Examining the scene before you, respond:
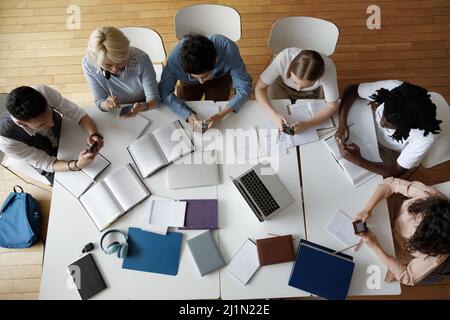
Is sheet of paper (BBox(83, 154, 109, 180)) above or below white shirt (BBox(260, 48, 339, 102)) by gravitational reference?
below

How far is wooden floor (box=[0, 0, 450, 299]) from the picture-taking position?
3.33m

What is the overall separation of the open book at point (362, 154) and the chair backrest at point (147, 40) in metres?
1.31

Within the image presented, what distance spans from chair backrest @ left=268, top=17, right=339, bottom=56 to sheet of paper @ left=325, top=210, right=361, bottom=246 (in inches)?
50.2

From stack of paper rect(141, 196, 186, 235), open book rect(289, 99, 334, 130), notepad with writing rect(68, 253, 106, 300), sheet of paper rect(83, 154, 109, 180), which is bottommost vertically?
notepad with writing rect(68, 253, 106, 300)

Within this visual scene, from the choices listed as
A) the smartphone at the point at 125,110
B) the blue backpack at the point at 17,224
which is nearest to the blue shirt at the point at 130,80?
the smartphone at the point at 125,110

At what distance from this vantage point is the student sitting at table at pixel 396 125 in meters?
1.96

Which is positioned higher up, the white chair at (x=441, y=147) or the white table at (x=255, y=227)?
the white chair at (x=441, y=147)

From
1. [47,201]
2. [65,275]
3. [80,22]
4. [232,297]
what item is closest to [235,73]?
[232,297]

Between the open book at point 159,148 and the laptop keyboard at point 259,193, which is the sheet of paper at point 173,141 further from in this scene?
the laptop keyboard at point 259,193

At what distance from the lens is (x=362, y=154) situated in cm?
222

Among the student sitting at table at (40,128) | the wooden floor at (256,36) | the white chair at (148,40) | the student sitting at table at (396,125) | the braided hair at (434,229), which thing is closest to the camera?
the braided hair at (434,229)

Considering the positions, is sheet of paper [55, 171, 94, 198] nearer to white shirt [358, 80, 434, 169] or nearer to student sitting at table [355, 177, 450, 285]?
student sitting at table [355, 177, 450, 285]

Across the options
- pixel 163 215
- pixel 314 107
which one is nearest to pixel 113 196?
pixel 163 215

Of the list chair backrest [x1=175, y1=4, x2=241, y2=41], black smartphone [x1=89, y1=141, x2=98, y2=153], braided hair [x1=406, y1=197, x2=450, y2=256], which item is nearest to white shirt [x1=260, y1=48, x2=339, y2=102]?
chair backrest [x1=175, y1=4, x2=241, y2=41]
